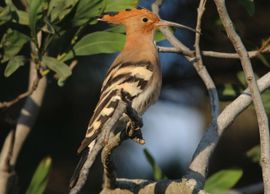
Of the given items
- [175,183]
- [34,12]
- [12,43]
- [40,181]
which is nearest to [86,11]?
[34,12]

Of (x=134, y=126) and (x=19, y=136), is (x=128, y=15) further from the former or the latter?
(x=134, y=126)

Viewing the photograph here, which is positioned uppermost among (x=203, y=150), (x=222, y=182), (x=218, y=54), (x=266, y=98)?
(x=218, y=54)

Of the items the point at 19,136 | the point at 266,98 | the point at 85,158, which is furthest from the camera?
the point at 266,98

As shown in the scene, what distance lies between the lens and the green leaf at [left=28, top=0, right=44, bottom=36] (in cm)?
327

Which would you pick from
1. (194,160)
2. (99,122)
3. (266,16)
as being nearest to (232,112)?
(194,160)

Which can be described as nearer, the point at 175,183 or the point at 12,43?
the point at 175,183

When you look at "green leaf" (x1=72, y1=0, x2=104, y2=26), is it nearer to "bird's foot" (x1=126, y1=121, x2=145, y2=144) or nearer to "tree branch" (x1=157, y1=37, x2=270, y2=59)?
"tree branch" (x1=157, y1=37, x2=270, y2=59)

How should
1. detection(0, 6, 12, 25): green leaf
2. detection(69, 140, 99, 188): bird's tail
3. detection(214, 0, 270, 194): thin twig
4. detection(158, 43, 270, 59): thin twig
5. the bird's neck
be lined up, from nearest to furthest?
detection(69, 140, 99, 188): bird's tail
detection(214, 0, 270, 194): thin twig
detection(158, 43, 270, 59): thin twig
detection(0, 6, 12, 25): green leaf
the bird's neck

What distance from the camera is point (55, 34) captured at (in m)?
3.30

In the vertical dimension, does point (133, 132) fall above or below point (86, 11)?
below

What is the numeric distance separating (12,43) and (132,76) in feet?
1.68

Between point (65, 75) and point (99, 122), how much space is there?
43cm

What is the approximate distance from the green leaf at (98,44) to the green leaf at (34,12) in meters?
0.22

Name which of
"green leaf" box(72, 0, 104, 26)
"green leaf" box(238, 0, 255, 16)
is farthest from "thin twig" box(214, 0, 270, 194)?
"green leaf" box(72, 0, 104, 26)
